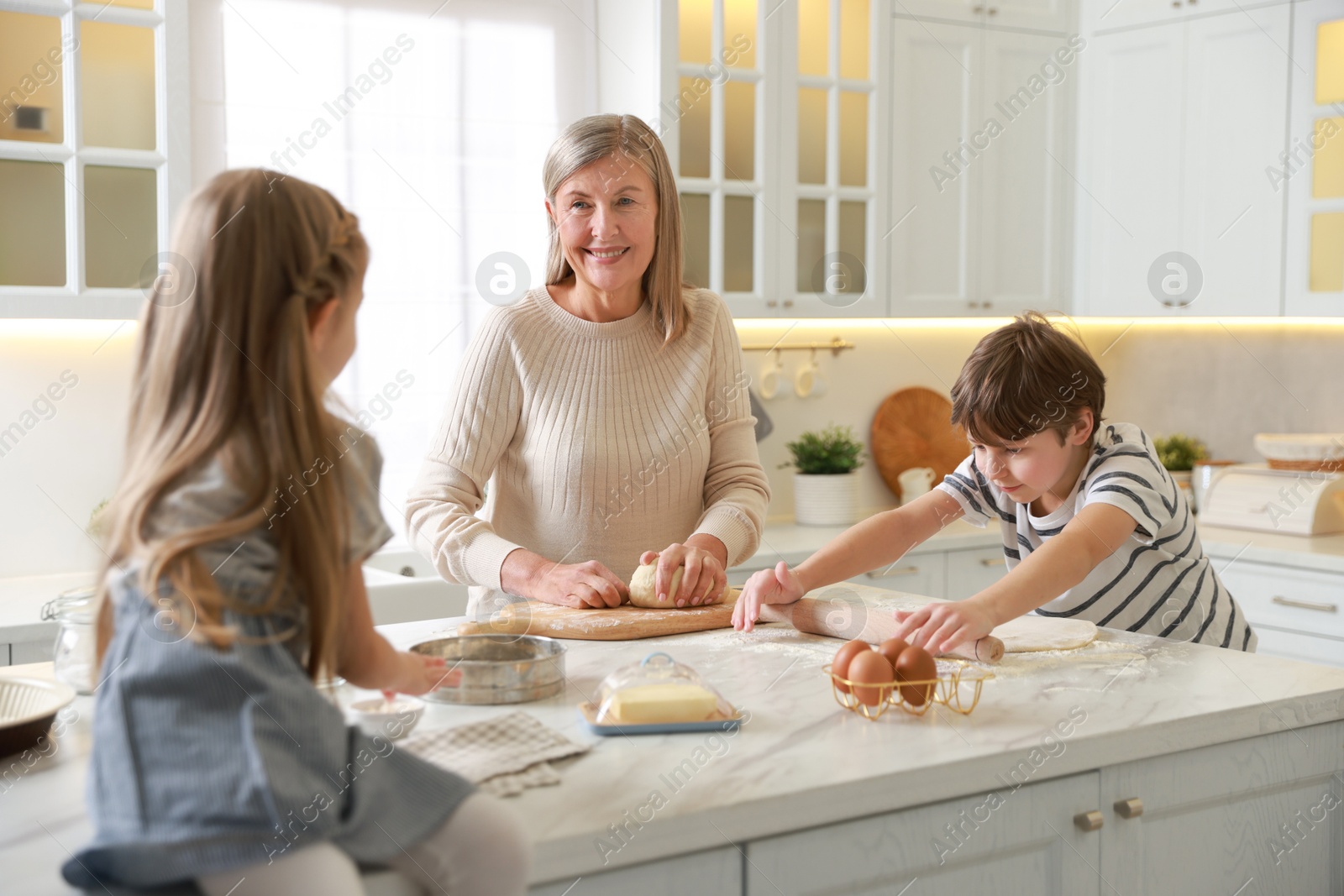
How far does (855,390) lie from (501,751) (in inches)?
108

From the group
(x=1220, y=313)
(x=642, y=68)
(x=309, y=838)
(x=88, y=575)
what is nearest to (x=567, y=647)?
(x=309, y=838)

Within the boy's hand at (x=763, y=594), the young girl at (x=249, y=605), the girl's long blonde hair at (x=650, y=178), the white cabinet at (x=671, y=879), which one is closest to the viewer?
the young girl at (x=249, y=605)

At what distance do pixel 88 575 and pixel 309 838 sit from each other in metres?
2.04

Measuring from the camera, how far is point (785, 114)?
3148mm

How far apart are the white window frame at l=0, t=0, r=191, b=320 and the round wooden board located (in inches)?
82.2

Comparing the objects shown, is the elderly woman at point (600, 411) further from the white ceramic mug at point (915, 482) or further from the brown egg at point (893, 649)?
the white ceramic mug at point (915, 482)

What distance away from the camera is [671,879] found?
967 millimetres

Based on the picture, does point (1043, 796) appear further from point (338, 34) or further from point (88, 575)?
point (338, 34)

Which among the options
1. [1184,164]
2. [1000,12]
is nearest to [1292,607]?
[1184,164]

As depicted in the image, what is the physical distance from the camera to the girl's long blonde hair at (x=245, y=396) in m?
0.80

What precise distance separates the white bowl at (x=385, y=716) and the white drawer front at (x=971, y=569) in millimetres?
2266

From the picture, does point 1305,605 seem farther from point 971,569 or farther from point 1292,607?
point 971,569

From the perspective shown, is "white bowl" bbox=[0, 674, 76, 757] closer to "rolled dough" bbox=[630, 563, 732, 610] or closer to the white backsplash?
"rolled dough" bbox=[630, 563, 732, 610]

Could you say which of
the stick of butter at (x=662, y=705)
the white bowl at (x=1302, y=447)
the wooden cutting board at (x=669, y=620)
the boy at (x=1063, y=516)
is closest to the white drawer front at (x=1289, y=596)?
the white bowl at (x=1302, y=447)
